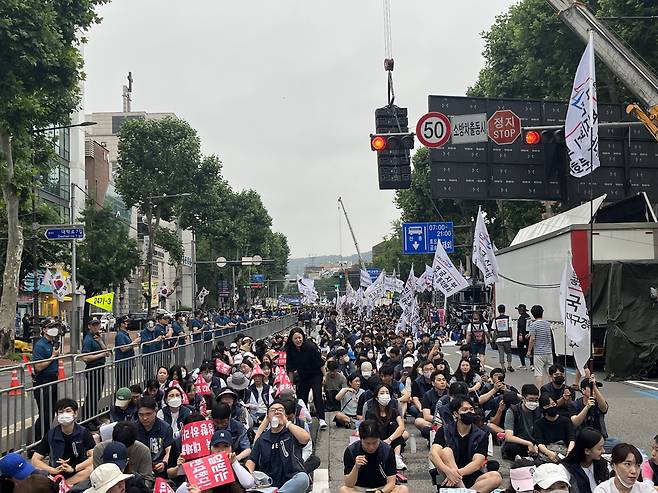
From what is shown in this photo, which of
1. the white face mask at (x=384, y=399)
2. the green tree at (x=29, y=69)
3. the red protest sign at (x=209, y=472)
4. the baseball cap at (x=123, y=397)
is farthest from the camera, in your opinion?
the green tree at (x=29, y=69)

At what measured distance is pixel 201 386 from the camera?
40.8 feet

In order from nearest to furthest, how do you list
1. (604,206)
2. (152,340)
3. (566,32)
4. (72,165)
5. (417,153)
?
1. (152,340)
2. (604,206)
3. (566,32)
4. (417,153)
5. (72,165)

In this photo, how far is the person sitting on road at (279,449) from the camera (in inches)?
323

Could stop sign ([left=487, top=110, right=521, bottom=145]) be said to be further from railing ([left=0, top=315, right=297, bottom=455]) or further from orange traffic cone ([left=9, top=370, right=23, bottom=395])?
orange traffic cone ([left=9, top=370, right=23, bottom=395])

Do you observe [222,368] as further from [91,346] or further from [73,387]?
[73,387]

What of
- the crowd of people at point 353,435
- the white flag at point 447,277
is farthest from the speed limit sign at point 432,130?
the white flag at point 447,277

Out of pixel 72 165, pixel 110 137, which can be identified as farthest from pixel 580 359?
pixel 110 137

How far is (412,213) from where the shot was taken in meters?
56.1

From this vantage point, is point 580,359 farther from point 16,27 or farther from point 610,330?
point 16,27

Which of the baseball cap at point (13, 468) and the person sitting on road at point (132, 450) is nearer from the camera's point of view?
the baseball cap at point (13, 468)

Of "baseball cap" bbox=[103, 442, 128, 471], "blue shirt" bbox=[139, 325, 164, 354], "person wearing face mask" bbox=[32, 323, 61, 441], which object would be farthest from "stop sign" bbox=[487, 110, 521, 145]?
"baseball cap" bbox=[103, 442, 128, 471]

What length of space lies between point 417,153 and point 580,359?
144 feet

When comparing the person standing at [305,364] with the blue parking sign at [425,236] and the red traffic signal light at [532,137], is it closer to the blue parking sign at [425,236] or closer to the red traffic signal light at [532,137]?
the red traffic signal light at [532,137]

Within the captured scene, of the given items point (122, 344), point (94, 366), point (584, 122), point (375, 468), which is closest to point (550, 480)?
point (375, 468)
